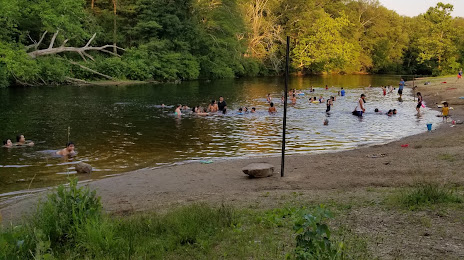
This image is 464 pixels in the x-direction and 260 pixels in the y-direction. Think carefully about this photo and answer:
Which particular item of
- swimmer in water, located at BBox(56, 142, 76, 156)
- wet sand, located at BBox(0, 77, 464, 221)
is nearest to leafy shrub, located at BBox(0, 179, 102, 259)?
wet sand, located at BBox(0, 77, 464, 221)

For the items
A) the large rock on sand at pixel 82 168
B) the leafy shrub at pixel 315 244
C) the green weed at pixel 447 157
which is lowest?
the large rock on sand at pixel 82 168

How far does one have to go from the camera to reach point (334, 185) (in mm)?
10211

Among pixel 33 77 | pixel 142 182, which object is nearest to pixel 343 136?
pixel 142 182

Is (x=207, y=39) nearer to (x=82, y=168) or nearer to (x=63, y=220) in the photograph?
(x=82, y=168)

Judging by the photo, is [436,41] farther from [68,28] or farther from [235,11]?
[68,28]

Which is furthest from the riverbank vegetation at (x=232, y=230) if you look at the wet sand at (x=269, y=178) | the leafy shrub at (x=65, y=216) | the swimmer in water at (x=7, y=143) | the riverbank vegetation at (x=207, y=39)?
the riverbank vegetation at (x=207, y=39)

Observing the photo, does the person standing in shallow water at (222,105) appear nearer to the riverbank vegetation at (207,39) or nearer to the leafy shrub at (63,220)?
the riverbank vegetation at (207,39)

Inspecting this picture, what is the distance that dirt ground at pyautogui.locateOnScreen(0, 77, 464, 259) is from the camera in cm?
571

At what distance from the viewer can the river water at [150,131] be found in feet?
46.8

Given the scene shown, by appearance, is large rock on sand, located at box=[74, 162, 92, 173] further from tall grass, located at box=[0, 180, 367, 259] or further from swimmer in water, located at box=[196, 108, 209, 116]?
swimmer in water, located at box=[196, 108, 209, 116]

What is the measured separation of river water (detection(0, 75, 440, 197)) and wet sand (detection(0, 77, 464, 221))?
4.25ft

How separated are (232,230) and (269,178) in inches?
219

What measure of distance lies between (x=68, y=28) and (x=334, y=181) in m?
37.0

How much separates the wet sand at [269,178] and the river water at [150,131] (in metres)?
1.30
